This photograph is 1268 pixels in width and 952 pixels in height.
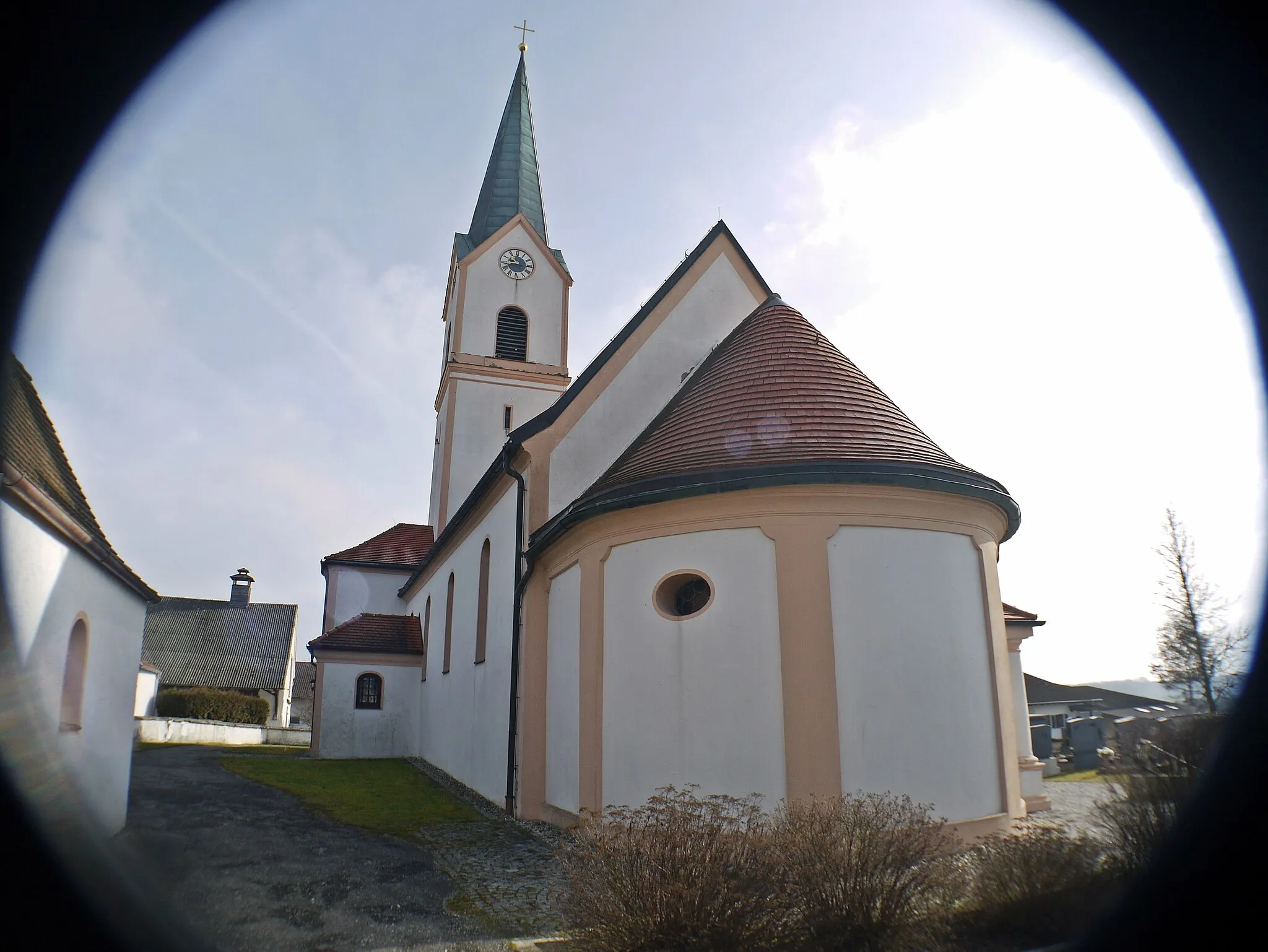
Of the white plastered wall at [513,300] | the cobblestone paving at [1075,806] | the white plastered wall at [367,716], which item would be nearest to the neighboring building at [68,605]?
the cobblestone paving at [1075,806]

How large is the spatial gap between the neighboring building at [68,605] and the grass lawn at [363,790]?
3.22 m

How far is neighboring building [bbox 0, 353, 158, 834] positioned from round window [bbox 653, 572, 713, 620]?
6047 millimetres

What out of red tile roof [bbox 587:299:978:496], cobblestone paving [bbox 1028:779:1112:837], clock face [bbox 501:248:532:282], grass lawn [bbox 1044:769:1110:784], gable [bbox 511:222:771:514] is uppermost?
clock face [bbox 501:248:532:282]

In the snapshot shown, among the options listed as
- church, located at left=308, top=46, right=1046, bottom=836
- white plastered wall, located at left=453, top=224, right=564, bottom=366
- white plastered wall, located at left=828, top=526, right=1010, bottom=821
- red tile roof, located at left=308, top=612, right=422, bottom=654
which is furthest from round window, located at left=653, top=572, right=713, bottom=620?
white plastered wall, located at left=453, top=224, right=564, bottom=366

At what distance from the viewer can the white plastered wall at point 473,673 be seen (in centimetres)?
1424

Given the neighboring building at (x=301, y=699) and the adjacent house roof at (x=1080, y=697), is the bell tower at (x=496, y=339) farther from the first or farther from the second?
the neighboring building at (x=301, y=699)

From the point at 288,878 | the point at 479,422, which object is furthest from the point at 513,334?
the point at 288,878

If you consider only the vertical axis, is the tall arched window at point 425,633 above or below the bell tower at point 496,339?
below

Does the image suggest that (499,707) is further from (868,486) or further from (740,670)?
(868,486)

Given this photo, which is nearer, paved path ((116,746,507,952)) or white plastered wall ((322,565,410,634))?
paved path ((116,746,507,952))

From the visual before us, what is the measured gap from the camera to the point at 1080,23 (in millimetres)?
5074

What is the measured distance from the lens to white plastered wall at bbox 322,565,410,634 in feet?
100

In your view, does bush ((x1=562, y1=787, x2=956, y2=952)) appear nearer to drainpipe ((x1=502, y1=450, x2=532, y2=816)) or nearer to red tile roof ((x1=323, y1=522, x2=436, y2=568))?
drainpipe ((x1=502, y1=450, x2=532, y2=816))

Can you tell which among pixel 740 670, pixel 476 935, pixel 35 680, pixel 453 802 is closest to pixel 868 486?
pixel 740 670
